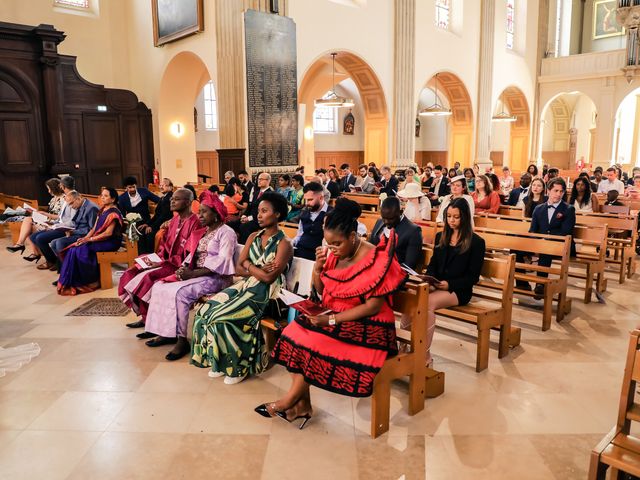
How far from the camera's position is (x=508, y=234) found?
17.4ft

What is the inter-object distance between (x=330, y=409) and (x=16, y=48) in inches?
464

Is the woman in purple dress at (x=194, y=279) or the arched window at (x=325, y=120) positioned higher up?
the arched window at (x=325, y=120)

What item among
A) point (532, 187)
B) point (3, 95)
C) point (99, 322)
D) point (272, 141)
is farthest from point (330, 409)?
point (3, 95)

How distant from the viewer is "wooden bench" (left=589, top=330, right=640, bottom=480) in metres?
1.98

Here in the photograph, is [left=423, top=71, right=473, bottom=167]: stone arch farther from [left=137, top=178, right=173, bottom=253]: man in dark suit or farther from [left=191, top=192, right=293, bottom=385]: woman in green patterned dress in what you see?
[left=191, top=192, right=293, bottom=385]: woman in green patterned dress

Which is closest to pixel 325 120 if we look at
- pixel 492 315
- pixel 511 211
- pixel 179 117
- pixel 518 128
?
pixel 518 128

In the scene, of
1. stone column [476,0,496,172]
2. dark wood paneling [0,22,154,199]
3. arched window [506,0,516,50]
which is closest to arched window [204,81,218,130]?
dark wood paneling [0,22,154,199]

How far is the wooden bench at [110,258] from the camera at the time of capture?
6238 mm

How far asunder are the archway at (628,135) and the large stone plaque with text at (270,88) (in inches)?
656

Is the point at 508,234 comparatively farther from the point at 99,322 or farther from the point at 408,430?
the point at 99,322

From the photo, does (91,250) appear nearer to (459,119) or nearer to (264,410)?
(264,410)

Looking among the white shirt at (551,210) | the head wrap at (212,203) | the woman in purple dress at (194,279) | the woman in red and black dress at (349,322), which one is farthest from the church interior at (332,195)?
the head wrap at (212,203)

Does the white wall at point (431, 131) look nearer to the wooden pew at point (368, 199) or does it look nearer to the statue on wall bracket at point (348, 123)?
the statue on wall bracket at point (348, 123)

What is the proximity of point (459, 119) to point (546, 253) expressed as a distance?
44.2 ft
